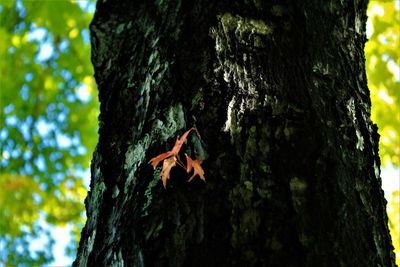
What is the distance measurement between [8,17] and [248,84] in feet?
13.8

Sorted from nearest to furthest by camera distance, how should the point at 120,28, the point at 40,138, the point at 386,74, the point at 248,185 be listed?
1. the point at 248,185
2. the point at 120,28
3. the point at 386,74
4. the point at 40,138

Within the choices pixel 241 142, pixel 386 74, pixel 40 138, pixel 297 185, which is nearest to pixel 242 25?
pixel 241 142

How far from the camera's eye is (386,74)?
144 inches

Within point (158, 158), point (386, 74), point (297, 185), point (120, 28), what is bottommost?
point (297, 185)

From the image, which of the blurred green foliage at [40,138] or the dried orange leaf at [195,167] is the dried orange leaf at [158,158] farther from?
the blurred green foliage at [40,138]

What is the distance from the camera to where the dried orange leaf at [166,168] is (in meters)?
0.94

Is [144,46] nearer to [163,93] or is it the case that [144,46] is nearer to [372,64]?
[163,93]

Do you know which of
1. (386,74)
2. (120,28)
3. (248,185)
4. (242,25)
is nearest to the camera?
(248,185)

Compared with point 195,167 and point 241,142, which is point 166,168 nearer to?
point 195,167

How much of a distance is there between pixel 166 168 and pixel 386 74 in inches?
122

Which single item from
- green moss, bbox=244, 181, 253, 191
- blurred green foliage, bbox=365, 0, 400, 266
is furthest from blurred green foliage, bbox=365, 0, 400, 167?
green moss, bbox=244, 181, 253, 191

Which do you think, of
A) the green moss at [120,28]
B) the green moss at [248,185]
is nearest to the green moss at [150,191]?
the green moss at [248,185]

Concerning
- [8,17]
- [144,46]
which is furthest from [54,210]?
[144,46]

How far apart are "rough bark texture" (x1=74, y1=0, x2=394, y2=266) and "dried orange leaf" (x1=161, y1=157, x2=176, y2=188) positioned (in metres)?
0.03
